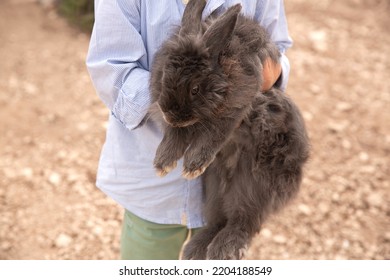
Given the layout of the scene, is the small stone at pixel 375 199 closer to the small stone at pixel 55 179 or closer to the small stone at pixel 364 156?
the small stone at pixel 364 156

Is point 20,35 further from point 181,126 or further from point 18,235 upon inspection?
point 181,126

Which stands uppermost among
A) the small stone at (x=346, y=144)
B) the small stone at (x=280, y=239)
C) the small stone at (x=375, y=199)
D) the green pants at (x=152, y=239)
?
the green pants at (x=152, y=239)

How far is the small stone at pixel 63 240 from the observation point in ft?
14.6

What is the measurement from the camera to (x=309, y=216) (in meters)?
4.77

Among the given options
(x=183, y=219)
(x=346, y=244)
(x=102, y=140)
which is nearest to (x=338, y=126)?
(x=346, y=244)

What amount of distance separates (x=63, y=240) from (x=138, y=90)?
2463mm

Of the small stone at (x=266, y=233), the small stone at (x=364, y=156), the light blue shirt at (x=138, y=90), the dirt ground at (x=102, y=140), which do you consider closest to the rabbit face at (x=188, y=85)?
the light blue shirt at (x=138, y=90)

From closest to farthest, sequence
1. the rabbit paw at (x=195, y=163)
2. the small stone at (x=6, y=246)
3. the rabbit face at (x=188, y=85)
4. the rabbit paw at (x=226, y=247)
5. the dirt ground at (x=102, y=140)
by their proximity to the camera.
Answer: the rabbit face at (x=188, y=85)
the rabbit paw at (x=195, y=163)
the rabbit paw at (x=226, y=247)
the small stone at (x=6, y=246)
the dirt ground at (x=102, y=140)

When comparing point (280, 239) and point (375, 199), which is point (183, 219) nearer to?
point (280, 239)

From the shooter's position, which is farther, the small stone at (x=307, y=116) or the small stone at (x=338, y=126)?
the small stone at (x=307, y=116)

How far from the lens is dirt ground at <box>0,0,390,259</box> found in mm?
4539

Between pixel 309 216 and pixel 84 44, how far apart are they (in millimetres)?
3805

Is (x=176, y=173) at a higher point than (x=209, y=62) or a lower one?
lower

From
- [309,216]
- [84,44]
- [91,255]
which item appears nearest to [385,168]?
[309,216]
